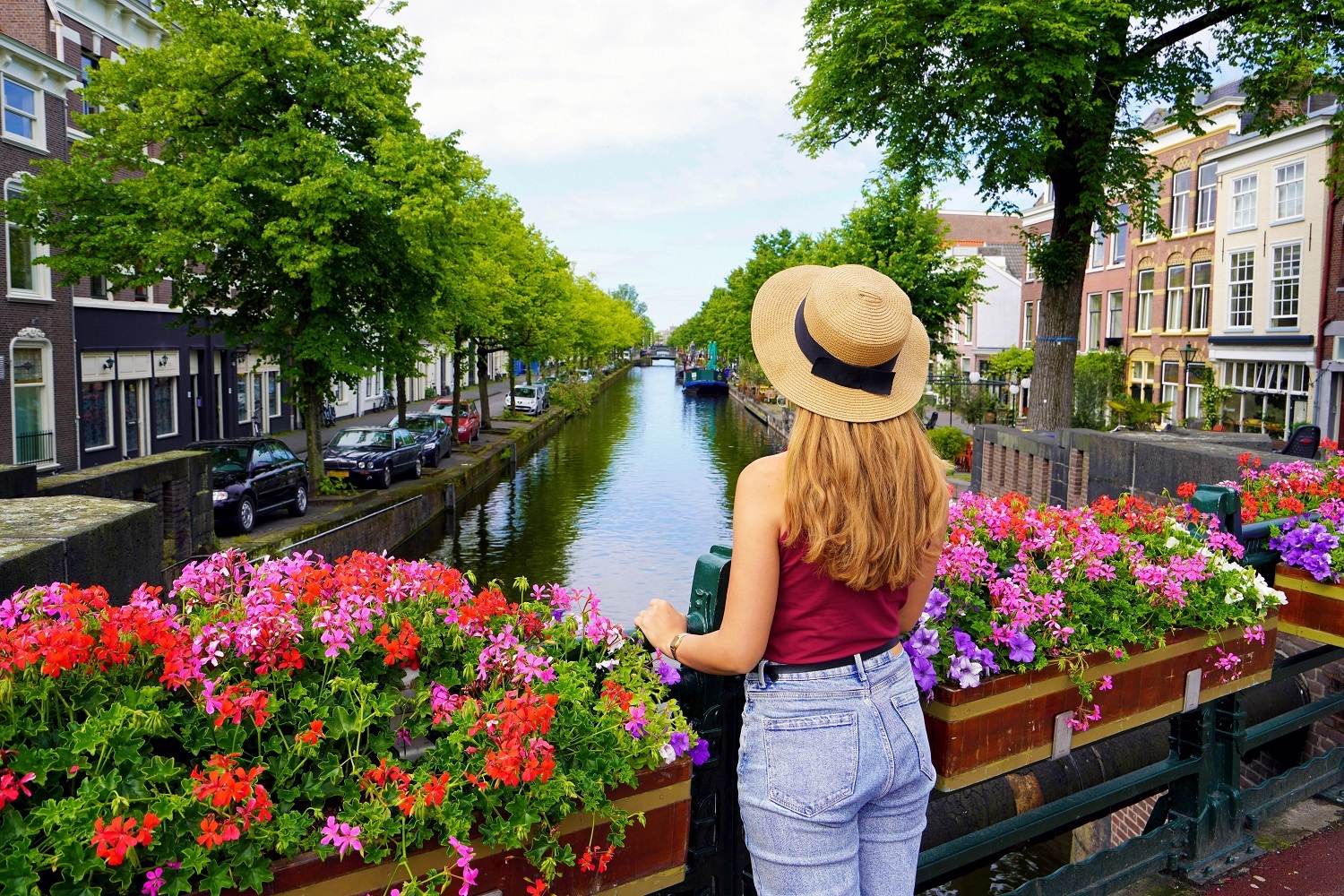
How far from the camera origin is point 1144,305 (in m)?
35.3

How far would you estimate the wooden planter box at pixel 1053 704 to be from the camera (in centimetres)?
264

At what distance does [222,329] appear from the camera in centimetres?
1902

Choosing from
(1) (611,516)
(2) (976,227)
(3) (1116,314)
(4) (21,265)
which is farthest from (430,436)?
(2) (976,227)

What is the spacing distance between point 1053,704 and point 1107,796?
0.63 meters

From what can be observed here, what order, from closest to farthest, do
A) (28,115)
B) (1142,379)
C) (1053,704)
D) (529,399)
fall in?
1. (1053,704)
2. (28,115)
3. (1142,379)
4. (529,399)

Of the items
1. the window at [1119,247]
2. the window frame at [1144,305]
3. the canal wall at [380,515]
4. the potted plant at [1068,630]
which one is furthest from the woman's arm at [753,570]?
the window at [1119,247]

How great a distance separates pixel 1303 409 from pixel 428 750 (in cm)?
3107

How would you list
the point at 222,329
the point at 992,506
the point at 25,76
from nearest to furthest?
the point at 992,506 < the point at 222,329 < the point at 25,76

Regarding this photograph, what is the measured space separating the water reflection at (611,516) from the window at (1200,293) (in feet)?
48.6

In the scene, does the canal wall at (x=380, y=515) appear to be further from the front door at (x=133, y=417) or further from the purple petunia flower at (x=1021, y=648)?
the purple petunia flower at (x=1021, y=648)

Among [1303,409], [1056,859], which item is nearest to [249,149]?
[1056,859]

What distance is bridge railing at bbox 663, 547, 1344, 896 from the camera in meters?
2.38

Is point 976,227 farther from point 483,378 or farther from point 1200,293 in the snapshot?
point 483,378

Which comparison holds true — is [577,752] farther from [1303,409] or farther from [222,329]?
[1303,409]
